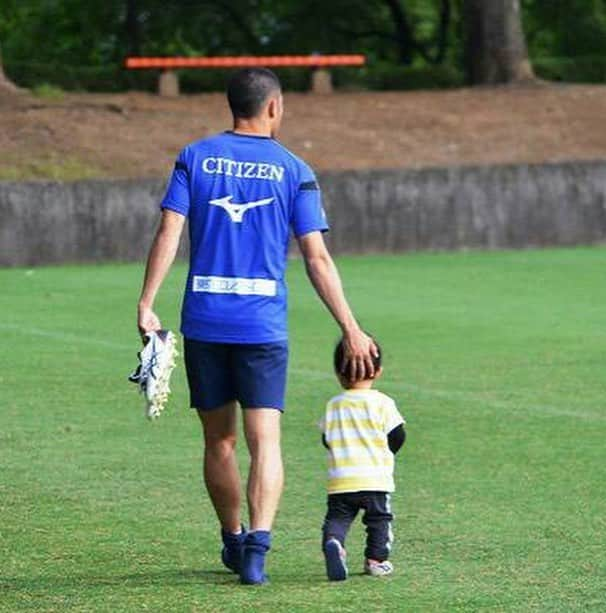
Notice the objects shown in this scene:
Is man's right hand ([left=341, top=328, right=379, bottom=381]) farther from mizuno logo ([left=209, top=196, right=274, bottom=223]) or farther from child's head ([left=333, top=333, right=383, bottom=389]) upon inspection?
mizuno logo ([left=209, top=196, right=274, bottom=223])

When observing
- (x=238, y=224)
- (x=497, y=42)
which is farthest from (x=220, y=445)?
(x=497, y=42)

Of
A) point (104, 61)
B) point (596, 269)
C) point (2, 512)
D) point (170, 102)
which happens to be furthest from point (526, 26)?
point (2, 512)

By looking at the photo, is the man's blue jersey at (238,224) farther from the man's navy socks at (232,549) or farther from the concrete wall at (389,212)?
the concrete wall at (389,212)

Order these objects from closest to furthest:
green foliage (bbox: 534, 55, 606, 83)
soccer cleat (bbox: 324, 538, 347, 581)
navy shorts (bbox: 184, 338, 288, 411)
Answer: soccer cleat (bbox: 324, 538, 347, 581), navy shorts (bbox: 184, 338, 288, 411), green foliage (bbox: 534, 55, 606, 83)

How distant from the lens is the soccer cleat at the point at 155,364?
7805 mm

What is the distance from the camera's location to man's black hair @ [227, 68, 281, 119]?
778cm

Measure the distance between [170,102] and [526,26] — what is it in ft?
69.5

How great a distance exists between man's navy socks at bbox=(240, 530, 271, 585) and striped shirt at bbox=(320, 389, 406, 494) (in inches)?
12.0

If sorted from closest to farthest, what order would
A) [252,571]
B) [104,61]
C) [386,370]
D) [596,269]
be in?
[252,571]
[386,370]
[596,269]
[104,61]

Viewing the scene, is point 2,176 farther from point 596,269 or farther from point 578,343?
point 578,343

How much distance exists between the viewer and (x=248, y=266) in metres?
7.77

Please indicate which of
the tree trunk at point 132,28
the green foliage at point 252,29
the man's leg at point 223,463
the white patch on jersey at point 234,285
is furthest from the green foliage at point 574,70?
the white patch on jersey at point 234,285

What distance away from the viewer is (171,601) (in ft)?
24.5

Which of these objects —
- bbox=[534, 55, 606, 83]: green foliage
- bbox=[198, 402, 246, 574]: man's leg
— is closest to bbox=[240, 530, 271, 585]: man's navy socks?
bbox=[198, 402, 246, 574]: man's leg
